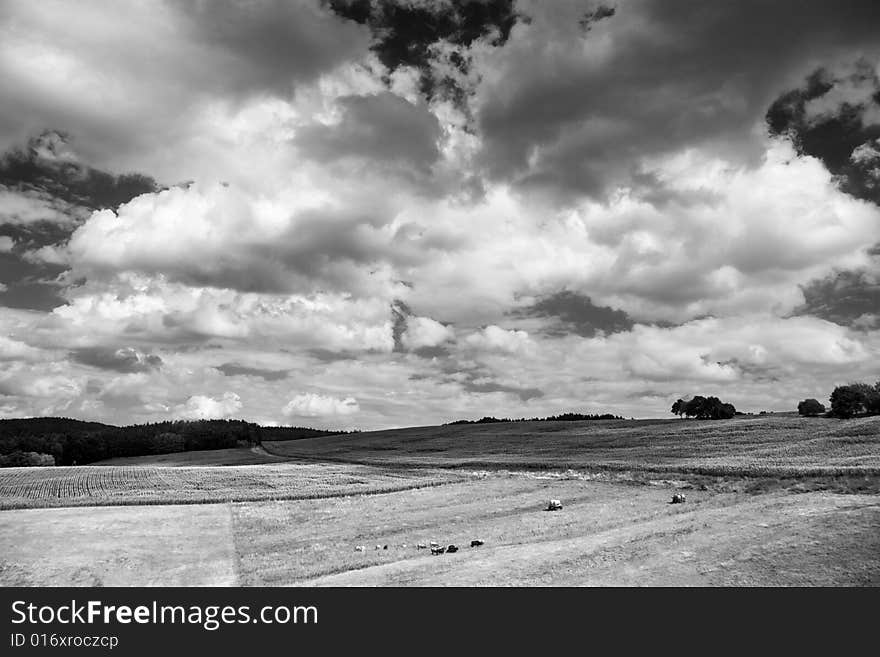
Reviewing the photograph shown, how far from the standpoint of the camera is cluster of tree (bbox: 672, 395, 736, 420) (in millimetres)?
104188

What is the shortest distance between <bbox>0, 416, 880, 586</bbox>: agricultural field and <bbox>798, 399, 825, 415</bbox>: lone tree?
814 cm

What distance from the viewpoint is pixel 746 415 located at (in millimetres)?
102438

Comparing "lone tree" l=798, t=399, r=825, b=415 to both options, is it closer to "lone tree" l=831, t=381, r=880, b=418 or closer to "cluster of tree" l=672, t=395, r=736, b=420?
"lone tree" l=831, t=381, r=880, b=418

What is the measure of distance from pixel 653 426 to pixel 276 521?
252ft

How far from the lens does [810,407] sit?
297 feet

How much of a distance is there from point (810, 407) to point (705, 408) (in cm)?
1862

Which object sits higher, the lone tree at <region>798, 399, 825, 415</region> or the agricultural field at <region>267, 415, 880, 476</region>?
the lone tree at <region>798, 399, 825, 415</region>

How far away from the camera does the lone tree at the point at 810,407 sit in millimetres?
89787

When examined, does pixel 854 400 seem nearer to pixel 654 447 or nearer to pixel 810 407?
pixel 810 407

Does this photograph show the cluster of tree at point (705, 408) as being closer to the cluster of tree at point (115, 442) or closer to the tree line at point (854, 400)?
the tree line at point (854, 400)

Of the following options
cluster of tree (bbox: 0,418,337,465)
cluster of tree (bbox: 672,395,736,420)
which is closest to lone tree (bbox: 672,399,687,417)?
cluster of tree (bbox: 672,395,736,420)

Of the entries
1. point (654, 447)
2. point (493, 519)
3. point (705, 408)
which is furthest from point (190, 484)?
point (705, 408)

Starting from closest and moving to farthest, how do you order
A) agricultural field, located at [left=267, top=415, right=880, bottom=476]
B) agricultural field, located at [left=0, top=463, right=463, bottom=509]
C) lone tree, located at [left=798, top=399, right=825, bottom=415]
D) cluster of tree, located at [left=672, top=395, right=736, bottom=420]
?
agricultural field, located at [left=0, top=463, right=463, bottom=509] < agricultural field, located at [left=267, top=415, right=880, bottom=476] < lone tree, located at [left=798, top=399, right=825, bottom=415] < cluster of tree, located at [left=672, top=395, right=736, bottom=420]
